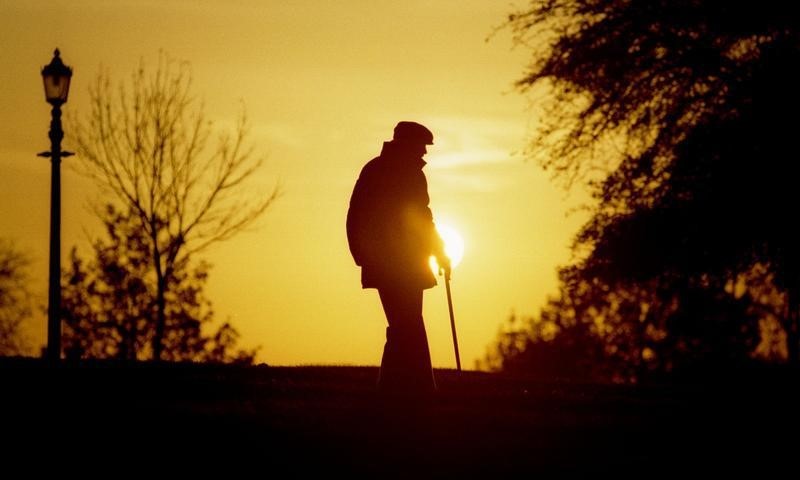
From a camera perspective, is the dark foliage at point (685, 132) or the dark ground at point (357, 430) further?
the dark foliage at point (685, 132)

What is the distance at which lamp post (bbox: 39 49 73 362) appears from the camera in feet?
58.4

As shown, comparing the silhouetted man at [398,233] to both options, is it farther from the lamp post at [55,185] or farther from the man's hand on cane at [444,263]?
the lamp post at [55,185]

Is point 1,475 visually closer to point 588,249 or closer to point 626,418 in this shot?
point 626,418

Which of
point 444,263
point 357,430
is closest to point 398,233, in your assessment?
point 444,263

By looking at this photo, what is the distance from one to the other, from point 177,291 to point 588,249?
14090 millimetres

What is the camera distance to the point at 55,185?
1795cm

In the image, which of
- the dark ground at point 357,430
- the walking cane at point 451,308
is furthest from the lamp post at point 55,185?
the walking cane at point 451,308

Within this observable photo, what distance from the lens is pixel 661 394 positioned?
1797 cm

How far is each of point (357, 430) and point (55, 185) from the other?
8.59 meters

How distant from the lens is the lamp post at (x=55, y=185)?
17812 millimetres

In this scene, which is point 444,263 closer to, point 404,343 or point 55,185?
point 404,343

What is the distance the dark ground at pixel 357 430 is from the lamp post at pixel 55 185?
6.12 feet

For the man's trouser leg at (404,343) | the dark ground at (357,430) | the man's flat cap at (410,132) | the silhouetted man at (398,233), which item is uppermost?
the man's flat cap at (410,132)

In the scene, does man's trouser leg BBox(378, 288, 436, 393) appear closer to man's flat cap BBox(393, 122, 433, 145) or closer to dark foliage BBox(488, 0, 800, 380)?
man's flat cap BBox(393, 122, 433, 145)
